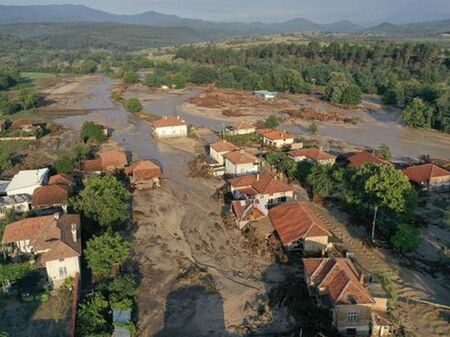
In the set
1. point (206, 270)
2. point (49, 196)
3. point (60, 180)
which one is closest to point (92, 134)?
point (60, 180)

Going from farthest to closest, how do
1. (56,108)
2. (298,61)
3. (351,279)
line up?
(298,61) < (56,108) < (351,279)

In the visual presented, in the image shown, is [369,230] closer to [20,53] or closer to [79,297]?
[79,297]

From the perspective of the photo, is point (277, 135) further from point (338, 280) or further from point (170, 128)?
point (338, 280)

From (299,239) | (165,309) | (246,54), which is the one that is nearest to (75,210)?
(165,309)

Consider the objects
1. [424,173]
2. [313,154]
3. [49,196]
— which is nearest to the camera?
[49,196]

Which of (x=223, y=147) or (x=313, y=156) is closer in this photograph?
(x=313, y=156)

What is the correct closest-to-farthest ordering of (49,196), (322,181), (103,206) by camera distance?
(103,206), (49,196), (322,181)

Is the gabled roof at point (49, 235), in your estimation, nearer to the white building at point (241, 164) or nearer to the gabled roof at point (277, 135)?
the white building at point (241, 164)
